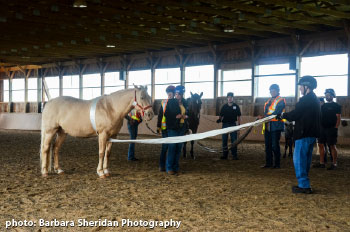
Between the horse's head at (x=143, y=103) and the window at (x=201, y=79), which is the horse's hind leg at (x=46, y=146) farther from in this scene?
the window at (x=201, y=79)

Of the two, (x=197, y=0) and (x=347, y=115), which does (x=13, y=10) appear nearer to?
(x=197, y=0)

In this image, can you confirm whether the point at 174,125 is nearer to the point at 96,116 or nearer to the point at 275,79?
the point at 96,116

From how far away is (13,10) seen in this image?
40.7 feet

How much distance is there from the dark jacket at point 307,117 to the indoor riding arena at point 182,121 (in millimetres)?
16

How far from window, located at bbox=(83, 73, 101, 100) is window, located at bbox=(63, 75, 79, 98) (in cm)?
83

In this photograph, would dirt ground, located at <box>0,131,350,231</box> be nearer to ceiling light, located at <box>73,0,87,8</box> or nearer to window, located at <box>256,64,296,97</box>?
ceiling light, located at <box>73,0,87,8</box>

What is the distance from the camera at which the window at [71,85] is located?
89.6ft

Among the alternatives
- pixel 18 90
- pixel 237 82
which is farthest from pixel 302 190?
pixel 18 90

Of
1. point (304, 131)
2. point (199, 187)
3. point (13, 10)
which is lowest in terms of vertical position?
point (199, 187)

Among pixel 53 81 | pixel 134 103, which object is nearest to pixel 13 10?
pixel 134 103

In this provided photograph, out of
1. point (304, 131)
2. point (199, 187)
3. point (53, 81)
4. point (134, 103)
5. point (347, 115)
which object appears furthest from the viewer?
point (53, 81)

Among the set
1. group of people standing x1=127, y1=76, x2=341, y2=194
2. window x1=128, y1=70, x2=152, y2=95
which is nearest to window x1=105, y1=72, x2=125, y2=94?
window x1=128, y1=70, x2=152, y2=95

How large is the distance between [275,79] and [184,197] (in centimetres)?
1350

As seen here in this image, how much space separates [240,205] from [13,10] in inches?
408
